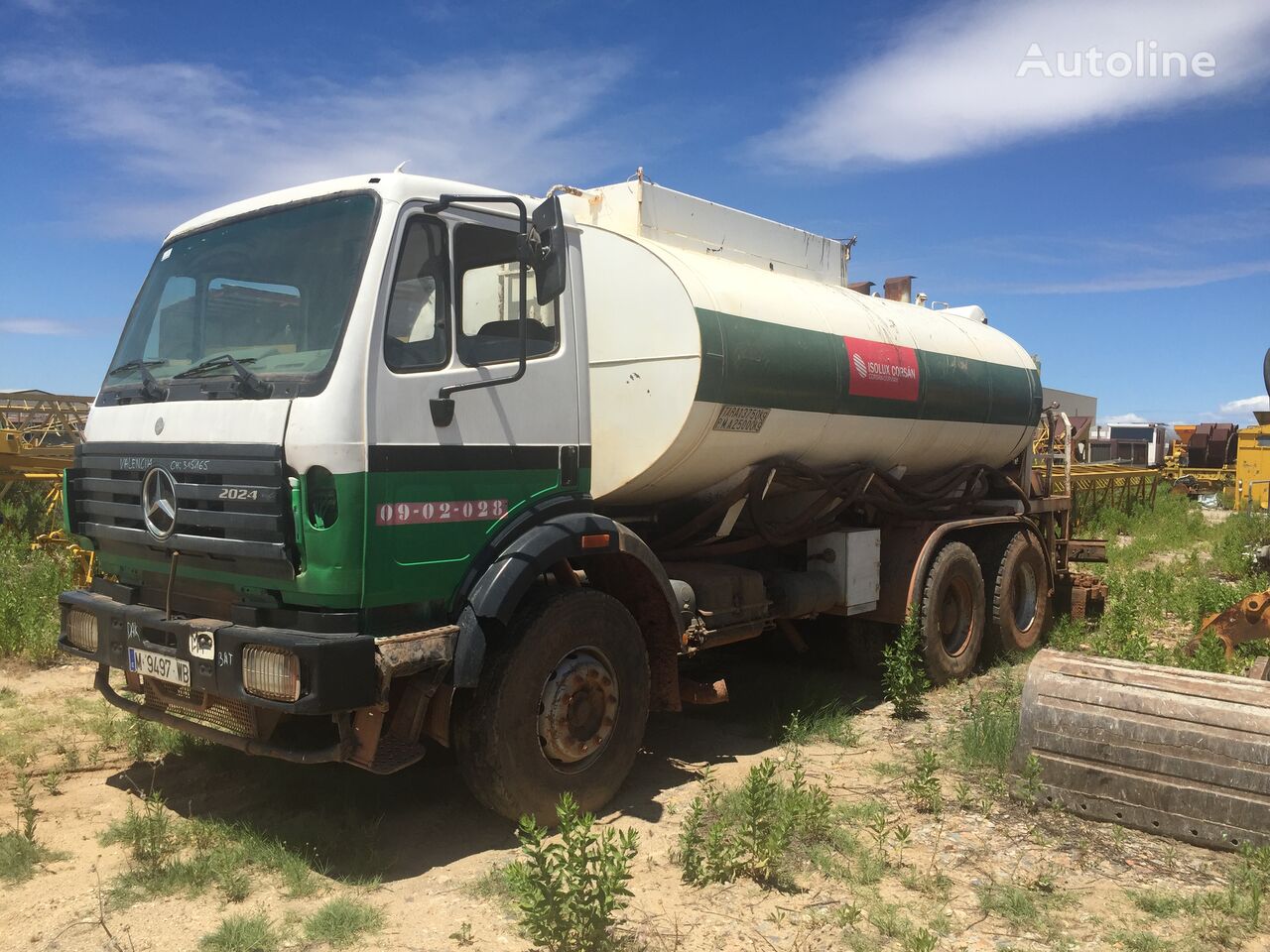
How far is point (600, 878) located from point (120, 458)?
2.86 metres

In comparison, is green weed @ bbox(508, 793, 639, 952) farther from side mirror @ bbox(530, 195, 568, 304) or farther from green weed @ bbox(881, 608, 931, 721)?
green weed @ bbox(881, 608, 931, 721)

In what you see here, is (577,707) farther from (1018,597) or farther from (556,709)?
(1018,597)

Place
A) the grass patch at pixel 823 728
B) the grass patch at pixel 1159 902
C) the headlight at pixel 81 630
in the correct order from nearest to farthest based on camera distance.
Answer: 1. the grass patch at pixel 1159 902
2. the headlight at pixel 81 630
3. the grass patch at pixel 823 728

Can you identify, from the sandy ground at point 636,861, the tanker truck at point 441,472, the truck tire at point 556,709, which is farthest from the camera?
the truck tire at point 556,709

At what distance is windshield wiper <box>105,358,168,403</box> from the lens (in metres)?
4.45

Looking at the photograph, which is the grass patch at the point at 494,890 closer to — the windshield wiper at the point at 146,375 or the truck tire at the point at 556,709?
the truck tire at the point at 556,709

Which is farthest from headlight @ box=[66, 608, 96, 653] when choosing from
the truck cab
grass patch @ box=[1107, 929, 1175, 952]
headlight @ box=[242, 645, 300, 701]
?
grass patch @ box=[1107, 929, 1175, 952]

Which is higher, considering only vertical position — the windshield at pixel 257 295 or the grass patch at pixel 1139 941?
the windshield at pixel 257 295

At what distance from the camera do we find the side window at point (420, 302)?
4.08 m

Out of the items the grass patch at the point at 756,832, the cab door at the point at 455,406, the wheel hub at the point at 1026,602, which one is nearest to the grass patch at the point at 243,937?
the cab door at the point at 455,406

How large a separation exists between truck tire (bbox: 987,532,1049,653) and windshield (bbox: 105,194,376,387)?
6.24 m

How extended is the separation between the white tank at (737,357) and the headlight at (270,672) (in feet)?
6.80

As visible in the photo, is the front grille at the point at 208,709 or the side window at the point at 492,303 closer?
the front grille at the point at 208,709

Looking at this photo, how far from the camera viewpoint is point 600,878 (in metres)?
3.48
